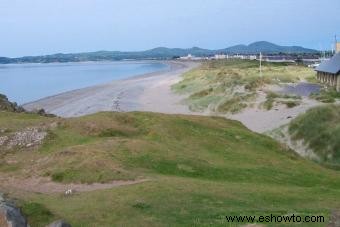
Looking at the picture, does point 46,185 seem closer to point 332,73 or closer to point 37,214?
point 37,214

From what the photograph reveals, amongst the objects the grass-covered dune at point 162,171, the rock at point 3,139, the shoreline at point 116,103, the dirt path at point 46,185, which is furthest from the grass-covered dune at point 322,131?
the shoreline at point 116,103

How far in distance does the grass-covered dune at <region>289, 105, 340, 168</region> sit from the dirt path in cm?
1557

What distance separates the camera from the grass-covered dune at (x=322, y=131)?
31047mm

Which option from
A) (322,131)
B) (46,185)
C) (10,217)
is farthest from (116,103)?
(10,217)

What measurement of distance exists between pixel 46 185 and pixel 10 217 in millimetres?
6598

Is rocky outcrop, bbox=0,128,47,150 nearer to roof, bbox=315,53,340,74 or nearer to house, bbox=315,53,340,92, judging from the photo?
house, bbox=315,53,340,92

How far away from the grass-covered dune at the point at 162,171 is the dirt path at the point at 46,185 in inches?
10.9

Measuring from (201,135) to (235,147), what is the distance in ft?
5.69

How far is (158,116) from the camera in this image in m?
26.2

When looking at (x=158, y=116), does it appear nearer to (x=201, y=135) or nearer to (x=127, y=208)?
(x=201, y=135)

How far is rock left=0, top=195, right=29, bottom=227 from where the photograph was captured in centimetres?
1062

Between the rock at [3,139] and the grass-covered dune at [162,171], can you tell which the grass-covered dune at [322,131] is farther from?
the rock at [3,139]

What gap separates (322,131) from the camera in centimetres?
3359

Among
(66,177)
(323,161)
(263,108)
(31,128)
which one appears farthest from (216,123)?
(263,108)
